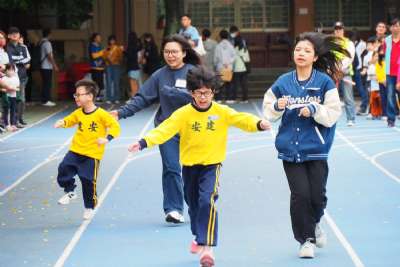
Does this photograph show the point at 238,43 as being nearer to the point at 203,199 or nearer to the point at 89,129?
the point at 89,129

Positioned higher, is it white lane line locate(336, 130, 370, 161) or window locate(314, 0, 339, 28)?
window locate(314, 0, 339, 28)

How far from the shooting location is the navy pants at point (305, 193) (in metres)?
9.23

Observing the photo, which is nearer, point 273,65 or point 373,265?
point 373,265

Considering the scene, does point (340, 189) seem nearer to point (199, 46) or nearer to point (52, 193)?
point (52, 193)

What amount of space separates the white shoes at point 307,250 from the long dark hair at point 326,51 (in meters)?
1.45

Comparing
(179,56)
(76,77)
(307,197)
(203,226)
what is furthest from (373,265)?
(76,77)

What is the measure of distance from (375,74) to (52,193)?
1095 cm

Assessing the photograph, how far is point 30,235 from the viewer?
10773 millimetres

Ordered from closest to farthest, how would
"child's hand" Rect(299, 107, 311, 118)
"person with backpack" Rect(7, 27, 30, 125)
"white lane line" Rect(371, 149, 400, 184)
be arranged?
"child's hand" Rect(299, 107, 311, 118), "white lane line" Rect(371, 149, 400, 184), "person with backpack" Rect(7, 27, 30, 125)

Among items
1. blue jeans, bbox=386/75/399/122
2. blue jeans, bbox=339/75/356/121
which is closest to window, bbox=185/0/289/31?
blue jeans, bbox=339/75/356/121

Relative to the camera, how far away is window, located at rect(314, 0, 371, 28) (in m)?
38.6

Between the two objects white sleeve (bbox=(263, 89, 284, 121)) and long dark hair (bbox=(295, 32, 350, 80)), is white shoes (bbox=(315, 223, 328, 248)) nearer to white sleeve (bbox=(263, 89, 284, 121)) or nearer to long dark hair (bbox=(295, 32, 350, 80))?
white sleeve (bbox=(263, 89, 284, 121))

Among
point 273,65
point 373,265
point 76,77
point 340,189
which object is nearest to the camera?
point 373,265

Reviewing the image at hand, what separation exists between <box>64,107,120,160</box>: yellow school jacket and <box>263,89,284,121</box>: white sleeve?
251 cm
